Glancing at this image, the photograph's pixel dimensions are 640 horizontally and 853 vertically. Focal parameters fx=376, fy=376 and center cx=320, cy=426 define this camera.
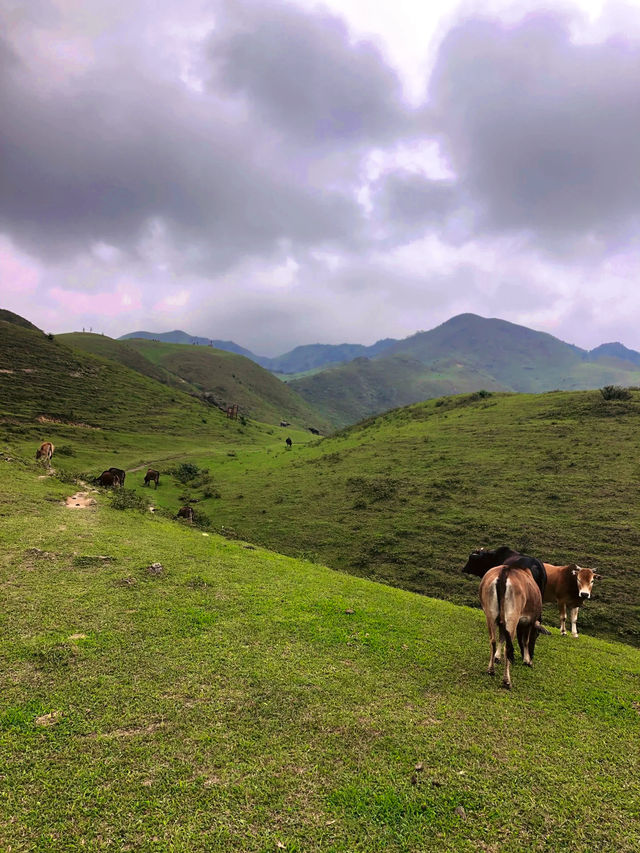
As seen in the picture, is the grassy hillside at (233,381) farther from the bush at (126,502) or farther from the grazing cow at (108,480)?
the bush at (126,502)

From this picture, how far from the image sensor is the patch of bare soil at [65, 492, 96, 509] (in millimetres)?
16439

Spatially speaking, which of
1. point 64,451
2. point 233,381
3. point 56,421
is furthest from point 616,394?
point 233,381

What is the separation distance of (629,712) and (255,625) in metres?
7.22

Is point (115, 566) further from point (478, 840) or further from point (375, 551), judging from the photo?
point (375, 551)

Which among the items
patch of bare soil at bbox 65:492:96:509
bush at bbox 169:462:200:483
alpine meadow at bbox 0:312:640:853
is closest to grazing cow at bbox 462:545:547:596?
alpine meadow at bbox 0:312:640:853

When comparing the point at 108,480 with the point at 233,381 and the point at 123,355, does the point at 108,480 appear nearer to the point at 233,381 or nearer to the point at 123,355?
the point at 233,381

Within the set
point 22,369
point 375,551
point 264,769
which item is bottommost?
point 375,551

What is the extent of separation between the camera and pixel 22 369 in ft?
168

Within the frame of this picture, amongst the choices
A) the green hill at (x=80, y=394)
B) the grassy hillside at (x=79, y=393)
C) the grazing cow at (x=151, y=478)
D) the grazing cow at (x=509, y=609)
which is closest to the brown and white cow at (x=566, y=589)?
the grazing cow at (x=509, y=609)

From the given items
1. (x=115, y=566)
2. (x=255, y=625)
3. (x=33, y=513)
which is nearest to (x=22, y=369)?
(x=33, y=513)

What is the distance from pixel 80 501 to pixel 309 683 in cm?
1526

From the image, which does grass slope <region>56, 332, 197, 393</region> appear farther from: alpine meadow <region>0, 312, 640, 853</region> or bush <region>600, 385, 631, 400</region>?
bush <region>600, 385, 631, 400</region>

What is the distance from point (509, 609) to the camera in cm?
729

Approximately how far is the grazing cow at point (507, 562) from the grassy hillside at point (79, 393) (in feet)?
148
